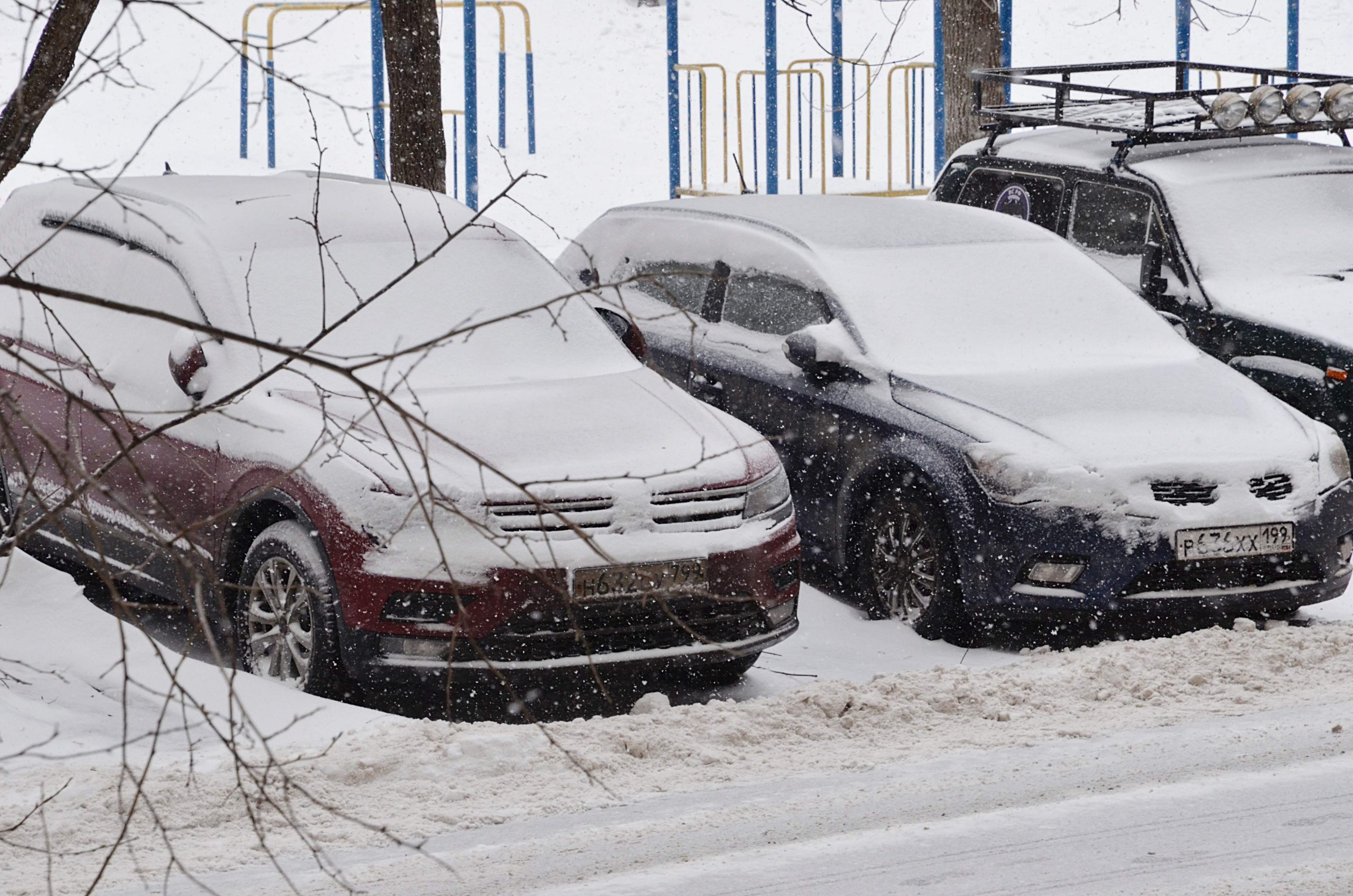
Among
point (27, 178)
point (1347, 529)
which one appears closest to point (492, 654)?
point (1347, 529)

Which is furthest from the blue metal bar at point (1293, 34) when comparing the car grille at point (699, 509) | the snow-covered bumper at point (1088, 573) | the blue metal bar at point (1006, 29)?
the car grille at point (699, 509)

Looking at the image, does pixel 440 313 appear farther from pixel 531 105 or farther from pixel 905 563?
pixel 531 105

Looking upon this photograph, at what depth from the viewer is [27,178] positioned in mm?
22203

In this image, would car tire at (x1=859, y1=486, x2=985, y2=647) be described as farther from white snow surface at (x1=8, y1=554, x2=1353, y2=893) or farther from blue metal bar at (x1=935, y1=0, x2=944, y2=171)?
blue metal bar at (x1=935, y1=0, x2=944, y2=171)

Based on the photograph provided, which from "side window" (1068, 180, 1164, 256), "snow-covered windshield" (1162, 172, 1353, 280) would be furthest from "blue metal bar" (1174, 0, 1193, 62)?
"side window" (1068, 180, 1164, 256)

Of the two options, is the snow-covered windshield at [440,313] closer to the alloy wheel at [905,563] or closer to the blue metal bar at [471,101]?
the alloy wheel at [905,563]

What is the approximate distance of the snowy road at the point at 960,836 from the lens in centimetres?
414

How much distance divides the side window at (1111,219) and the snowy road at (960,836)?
444 cm

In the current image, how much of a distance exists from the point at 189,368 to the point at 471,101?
10265 mm

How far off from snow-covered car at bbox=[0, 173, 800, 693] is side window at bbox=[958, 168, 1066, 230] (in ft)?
11.6

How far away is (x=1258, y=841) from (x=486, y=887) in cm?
194

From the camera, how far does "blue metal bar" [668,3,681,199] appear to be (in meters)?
16.2

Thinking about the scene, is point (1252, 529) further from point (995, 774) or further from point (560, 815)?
point (560, 815)

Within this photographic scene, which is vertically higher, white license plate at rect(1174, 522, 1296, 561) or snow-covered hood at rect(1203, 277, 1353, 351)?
snow-covered hood at rect(1203, 277, 1353, 351)
